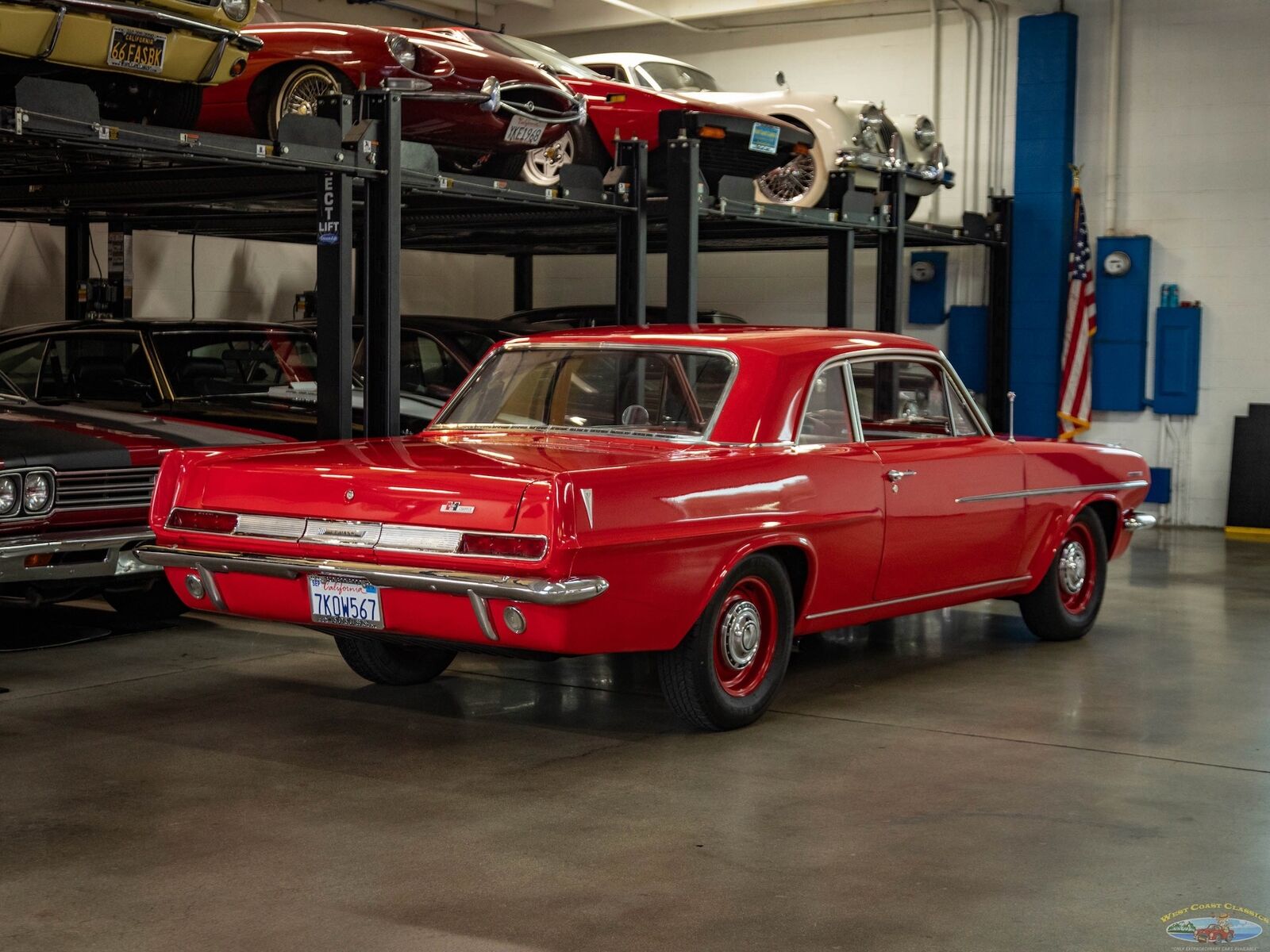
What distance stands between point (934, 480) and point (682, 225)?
3848 millimetres

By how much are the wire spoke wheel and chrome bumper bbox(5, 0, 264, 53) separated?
3011 millimetres

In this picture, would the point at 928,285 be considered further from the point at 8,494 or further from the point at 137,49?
the point at 8,494

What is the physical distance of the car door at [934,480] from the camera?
603 cm

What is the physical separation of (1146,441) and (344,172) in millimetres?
9398

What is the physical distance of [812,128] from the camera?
11.9m

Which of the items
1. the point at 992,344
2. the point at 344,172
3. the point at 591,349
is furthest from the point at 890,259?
the point at 591,349

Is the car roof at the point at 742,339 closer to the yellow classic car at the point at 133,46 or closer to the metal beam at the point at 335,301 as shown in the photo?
the metal beam at the point at 335,301

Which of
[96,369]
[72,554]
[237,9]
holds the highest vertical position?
[237,9]

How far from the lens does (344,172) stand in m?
7.69

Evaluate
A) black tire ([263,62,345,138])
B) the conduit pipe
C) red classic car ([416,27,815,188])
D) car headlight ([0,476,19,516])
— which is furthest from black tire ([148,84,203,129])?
the conduit pipe

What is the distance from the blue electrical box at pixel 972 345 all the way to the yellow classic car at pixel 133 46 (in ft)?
32.2

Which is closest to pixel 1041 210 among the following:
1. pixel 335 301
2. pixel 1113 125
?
pixel 1113 125

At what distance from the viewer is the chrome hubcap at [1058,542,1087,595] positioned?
7320mm

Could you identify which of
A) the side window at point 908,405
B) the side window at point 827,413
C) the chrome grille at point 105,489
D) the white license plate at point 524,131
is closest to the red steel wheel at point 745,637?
the side window at point 827,413
